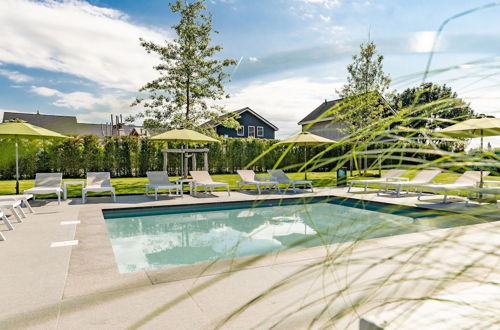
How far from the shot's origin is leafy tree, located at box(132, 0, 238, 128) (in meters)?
16.8

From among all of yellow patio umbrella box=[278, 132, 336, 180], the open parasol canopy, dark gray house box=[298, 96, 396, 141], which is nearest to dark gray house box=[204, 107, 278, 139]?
dark gray house box=[298, 96, 396, 141]

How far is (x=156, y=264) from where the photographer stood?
5871 mm

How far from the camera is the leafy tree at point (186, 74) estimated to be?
55.0 feet

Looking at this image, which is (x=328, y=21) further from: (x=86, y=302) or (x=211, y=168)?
(x=211, y=168)

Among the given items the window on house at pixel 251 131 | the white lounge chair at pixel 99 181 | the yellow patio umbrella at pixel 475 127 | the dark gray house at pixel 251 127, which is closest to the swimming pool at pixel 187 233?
the white lounge chair at pixel 99 181

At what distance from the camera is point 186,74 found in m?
17.0

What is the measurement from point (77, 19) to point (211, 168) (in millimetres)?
11794

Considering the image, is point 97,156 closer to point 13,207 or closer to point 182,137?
point 182,137

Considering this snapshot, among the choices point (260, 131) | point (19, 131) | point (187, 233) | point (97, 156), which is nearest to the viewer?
point (187, 233)

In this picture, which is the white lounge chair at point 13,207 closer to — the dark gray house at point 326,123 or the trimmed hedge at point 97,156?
the dark gray house at point 326,123

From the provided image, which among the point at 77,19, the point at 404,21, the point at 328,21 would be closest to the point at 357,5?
the point at 328,21

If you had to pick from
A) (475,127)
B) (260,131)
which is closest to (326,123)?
(260,131)

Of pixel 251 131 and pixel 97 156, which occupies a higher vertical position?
pixel 251 131

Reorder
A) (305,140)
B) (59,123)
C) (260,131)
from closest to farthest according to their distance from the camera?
(305,140) < (260,131) < (59,123)
